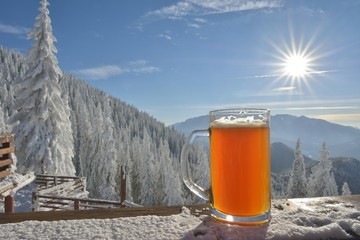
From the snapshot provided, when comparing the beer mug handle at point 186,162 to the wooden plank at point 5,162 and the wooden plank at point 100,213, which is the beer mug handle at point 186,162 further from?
the wooden plank at point 5,162

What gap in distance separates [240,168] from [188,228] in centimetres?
34

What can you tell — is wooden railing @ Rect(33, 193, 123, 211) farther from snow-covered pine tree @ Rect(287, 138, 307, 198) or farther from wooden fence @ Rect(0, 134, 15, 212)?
snow-covered pine tree @ Rect(287, 138, 307, 198)

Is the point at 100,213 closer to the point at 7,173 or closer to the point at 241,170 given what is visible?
the point at 241,170

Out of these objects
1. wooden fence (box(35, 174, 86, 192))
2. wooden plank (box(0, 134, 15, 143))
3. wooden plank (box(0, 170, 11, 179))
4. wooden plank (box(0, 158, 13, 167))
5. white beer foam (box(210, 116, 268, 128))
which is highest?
white beer foam (box(210, 116, 268, 128))

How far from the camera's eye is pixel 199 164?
45688 millimetres

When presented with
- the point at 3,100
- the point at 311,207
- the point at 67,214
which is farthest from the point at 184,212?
the point at 3,100

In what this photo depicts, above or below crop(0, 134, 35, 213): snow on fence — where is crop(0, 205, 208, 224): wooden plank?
above

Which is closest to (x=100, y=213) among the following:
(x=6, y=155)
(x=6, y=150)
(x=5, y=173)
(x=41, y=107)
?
(x=6, y=150)

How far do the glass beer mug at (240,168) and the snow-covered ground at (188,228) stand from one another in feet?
0.23

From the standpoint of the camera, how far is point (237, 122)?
1.38 metres

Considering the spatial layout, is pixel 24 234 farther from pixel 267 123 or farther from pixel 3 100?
pixel 3 100

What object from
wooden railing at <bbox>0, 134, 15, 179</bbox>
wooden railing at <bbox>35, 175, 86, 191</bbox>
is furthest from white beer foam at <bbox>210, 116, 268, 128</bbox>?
wooden railing at <bbox>35, 175, 86, 191</bbox>

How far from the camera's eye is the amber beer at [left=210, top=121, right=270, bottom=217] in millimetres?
1306

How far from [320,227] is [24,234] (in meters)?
1.12
